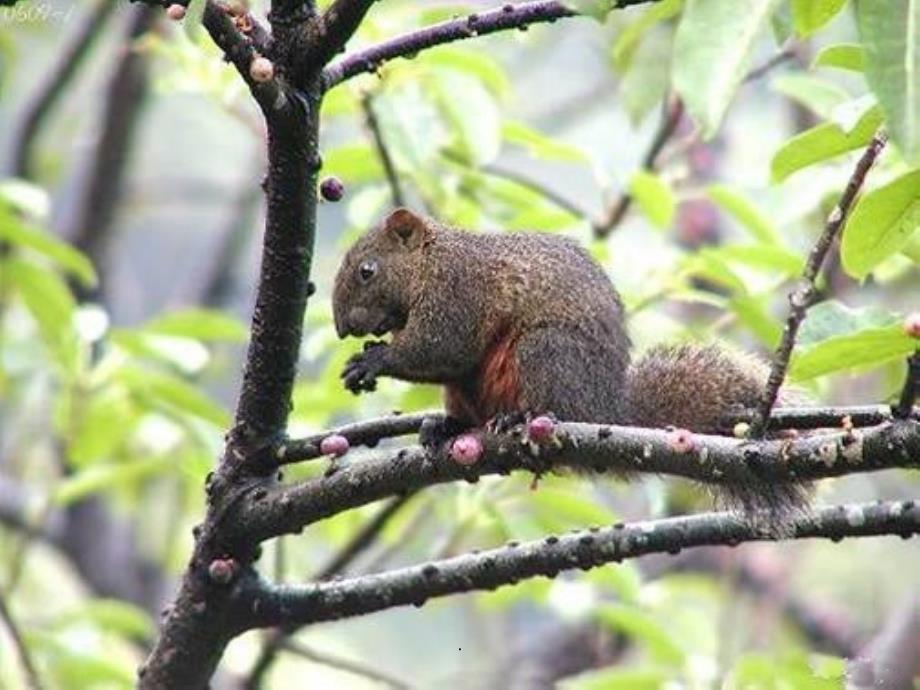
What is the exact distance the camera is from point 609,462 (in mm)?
2369

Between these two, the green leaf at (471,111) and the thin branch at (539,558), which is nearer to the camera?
the thin branch at (539,558)

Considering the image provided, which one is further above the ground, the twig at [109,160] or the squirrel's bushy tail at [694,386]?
the twig at [109,160]

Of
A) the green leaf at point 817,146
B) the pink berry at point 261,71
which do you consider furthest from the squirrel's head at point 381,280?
the pink berry at point 261,71

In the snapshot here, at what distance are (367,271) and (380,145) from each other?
351 mm

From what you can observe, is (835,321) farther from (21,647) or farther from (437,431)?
(21,647)

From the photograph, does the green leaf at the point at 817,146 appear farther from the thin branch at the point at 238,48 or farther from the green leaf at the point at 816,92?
the green leaf at the point at 816,92

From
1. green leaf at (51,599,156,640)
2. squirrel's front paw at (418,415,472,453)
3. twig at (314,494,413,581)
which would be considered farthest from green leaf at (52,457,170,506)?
squirrel's front paw at (418,415,472,453)

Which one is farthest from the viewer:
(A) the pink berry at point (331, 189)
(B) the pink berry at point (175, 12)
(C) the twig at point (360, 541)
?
(C) the twig at point (360, 541)

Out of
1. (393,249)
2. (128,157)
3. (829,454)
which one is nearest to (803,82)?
(393,249)

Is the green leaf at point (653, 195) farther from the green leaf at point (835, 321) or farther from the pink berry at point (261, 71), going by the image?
the pink berry at point (261, 71)

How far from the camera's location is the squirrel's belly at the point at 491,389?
324cm

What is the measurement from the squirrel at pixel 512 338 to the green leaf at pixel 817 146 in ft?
1.78

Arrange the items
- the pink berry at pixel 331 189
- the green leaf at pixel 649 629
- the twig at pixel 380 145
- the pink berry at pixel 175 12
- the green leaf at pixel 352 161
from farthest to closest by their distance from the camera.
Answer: the green leaf at pixel 649 629 < the green leaf at pixel 352 161 < the twig at pixel 380 145 < the pink berry at pixel 331 189 < the pink berry at pixel 175 12

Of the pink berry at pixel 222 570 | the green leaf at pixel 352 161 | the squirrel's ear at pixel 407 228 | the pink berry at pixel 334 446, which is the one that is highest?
the green leaf at pixel 352 161
